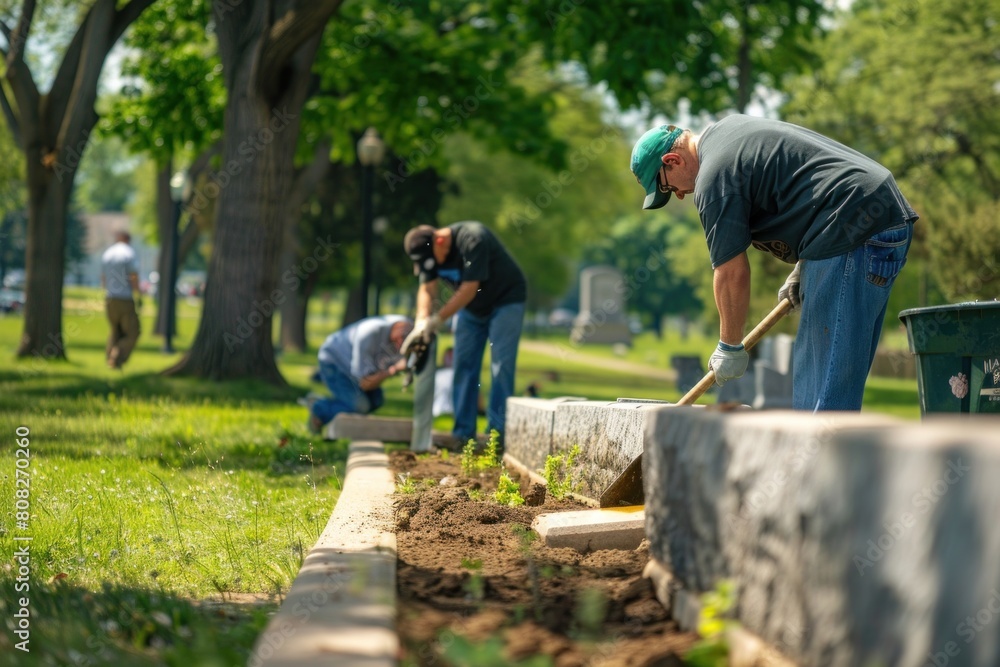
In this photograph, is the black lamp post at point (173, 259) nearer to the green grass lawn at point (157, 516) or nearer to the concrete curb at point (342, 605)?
the green grass lawn at point (157, 516)

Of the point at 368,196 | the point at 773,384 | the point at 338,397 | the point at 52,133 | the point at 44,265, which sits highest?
the point at 52,133

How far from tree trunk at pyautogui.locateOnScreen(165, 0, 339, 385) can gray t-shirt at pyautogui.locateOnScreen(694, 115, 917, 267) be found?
9.13 meters

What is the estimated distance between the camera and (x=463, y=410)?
28.5ft

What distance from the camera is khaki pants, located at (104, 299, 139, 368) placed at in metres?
15.8

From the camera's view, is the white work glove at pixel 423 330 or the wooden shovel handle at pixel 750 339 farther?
the white work glove at pixel 423 330

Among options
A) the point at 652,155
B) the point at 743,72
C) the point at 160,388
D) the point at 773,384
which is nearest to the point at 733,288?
the point at 652,155

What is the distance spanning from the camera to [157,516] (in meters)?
5.41

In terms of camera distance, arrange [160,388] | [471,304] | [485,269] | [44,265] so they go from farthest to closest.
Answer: [44,265]
[160,388]
[471,304]
[485,269]

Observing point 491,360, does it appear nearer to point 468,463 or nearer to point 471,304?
point 471,304

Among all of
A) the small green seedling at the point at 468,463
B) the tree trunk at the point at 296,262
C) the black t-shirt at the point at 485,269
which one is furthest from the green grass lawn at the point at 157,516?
the tree trunk at the point at 296,262

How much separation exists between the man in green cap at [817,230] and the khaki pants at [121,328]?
505 inches

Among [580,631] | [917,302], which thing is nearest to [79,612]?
[580,631]

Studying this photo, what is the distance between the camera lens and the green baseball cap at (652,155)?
15.8 ft

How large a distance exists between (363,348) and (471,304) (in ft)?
3.93
